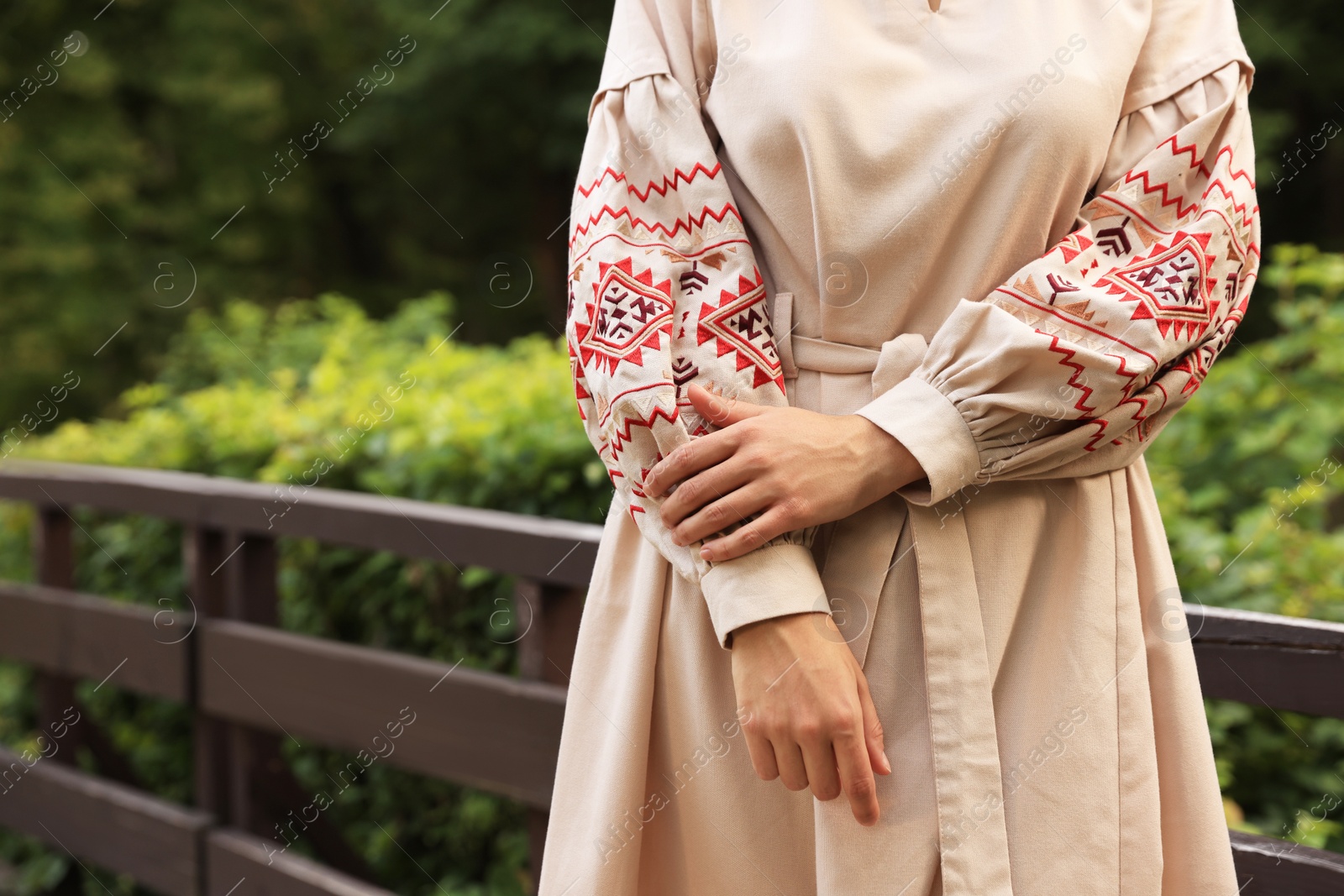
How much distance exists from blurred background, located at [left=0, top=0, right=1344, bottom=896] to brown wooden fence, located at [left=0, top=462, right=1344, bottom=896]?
0.31 m

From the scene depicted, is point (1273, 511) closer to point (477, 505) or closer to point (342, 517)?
point (477, 505)

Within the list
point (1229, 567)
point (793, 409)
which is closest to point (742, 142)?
point (793, 409)

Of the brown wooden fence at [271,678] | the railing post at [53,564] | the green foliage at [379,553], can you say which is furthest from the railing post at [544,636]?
the railing post at [53,564]

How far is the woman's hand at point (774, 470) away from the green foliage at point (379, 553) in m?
1.49

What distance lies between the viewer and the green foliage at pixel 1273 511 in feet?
7.23

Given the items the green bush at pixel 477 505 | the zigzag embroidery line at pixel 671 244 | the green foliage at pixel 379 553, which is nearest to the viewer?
the zigzag embroidery line at pixel 671 244

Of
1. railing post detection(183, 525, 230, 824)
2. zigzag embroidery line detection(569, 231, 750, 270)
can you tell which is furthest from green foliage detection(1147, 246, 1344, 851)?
railing post detection(183, 525, 230, 824)

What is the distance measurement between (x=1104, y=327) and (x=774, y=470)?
32 centimetres

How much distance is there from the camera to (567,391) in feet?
9.58

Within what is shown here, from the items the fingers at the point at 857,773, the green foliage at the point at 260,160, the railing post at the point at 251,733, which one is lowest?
the railing post at the point at 251,733

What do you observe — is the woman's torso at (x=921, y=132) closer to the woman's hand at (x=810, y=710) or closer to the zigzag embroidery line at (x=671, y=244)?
the zigzag embroidery line at (x=671, y=244)

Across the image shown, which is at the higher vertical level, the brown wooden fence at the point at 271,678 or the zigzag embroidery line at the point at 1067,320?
the zigzag embroidery line at the point at 1067,320

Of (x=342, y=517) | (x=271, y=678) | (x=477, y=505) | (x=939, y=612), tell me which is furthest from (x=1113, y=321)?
(x=271, y=678)

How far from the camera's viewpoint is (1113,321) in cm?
102
